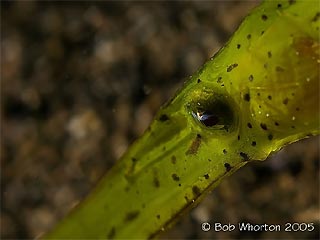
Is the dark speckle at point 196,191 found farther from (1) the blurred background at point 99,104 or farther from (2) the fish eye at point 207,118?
(1) the blurred background at point 99,104

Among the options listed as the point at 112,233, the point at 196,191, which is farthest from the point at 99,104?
the point at 196,191

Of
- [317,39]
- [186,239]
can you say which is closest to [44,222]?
[186,239]

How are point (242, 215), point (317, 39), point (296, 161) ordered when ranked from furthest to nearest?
point (296, 161), point (242, 215), point (317, 39)

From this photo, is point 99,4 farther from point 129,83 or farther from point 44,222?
point 44,222

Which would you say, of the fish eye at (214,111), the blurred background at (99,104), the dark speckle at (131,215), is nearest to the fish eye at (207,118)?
the fish eye at (214,111)

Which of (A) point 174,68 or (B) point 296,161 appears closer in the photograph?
(B) point 296,161
